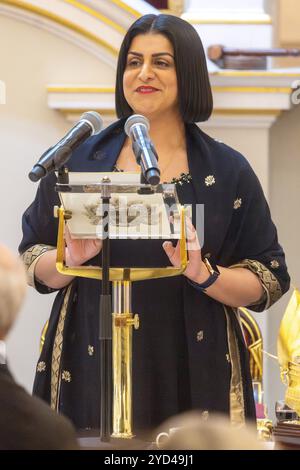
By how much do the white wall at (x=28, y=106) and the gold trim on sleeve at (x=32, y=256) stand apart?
142 cm

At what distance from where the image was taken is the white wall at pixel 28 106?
4629mm

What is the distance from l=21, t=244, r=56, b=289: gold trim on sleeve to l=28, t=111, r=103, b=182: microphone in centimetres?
50

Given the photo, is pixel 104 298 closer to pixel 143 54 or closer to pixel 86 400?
pixel 86 400

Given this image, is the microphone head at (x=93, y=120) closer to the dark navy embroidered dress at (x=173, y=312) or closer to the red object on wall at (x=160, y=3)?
the dark navy embroidered dress at (x=173, y=312)

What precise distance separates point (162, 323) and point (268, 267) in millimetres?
324

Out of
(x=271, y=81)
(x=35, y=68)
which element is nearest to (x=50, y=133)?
(x=35, y=68)

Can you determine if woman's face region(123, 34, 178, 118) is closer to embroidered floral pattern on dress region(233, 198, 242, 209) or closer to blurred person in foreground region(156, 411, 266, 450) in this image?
embroidered floral pattern on dress region(233, 198, 242, 209)

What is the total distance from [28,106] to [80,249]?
1.87m

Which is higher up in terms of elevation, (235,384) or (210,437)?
(235,384)

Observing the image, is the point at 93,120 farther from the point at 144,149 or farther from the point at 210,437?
the point at 210,437

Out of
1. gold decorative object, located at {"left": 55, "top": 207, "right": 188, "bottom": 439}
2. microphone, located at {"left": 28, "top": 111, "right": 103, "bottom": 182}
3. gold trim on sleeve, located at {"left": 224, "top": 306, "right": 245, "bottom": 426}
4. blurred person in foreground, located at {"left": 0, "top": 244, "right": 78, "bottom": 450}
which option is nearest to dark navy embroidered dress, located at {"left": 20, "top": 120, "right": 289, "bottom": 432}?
gold trim on sleeve, located at {"left": 224, "top": 306, "right": 245, "bottom": 426}

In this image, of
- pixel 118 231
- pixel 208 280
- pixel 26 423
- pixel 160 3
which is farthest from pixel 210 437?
pixel 160 3

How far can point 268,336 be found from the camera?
475 cm

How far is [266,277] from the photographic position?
3162 mm
